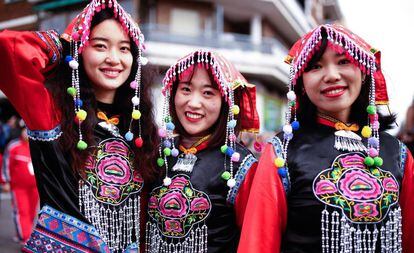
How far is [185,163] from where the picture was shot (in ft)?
7.75

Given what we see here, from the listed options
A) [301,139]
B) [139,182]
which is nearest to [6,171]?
[139,182]

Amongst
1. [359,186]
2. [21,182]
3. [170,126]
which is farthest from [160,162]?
[21,182]

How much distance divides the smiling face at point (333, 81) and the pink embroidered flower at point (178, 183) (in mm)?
774

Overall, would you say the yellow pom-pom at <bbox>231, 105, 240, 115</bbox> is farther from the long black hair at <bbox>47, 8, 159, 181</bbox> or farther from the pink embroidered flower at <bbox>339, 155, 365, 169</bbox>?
the pink embroidered flower at <bbox>339, 155, 365, 169</bbox>

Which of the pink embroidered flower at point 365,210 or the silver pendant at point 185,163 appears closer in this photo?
the pink embroidered flower at point 365,210

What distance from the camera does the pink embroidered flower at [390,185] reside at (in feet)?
6.13

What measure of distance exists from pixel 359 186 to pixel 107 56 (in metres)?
1.32

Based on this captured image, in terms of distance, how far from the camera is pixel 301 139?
2021 millimetres

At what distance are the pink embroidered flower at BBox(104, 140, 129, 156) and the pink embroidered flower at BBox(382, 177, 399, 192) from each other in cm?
121

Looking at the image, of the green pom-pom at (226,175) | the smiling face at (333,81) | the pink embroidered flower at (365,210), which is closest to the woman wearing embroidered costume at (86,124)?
the green pom-pom at (226,175)

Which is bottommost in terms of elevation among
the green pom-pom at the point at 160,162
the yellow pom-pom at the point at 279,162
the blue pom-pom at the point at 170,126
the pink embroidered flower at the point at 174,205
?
the pink embroidered flower at the point at 174,205

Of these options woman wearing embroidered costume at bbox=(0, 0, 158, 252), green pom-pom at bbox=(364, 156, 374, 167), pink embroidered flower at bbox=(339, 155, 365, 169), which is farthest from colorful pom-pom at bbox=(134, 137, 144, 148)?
green pom-pom at bbox=(364, 156, 374, 167)

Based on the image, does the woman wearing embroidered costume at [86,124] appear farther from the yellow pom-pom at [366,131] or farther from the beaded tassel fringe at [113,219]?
the yellow pom-pom at [366,131]

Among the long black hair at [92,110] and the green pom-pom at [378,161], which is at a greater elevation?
the long black hair at [92,110]
